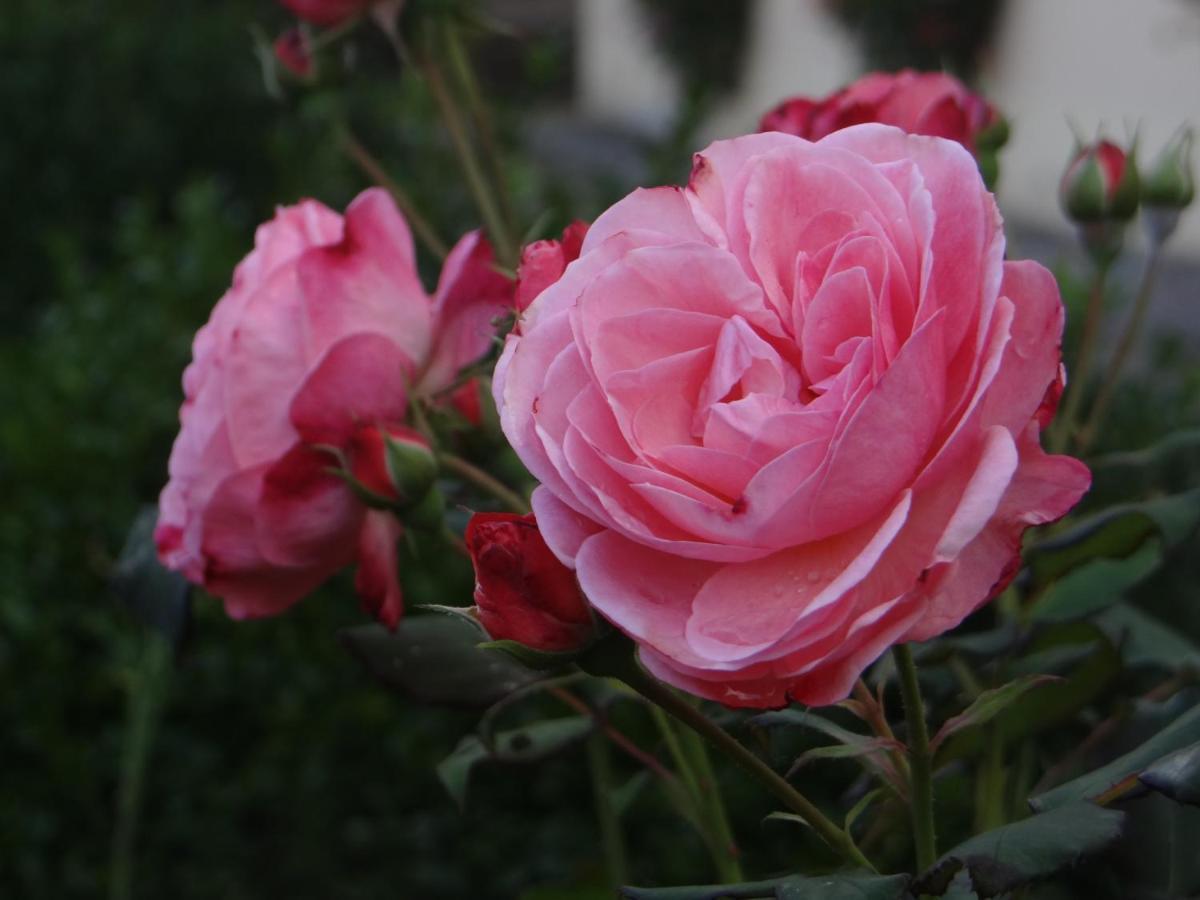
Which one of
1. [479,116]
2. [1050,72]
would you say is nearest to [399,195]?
[479,116]

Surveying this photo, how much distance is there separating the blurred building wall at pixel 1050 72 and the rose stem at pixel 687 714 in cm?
391

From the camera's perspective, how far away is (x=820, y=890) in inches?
14.3

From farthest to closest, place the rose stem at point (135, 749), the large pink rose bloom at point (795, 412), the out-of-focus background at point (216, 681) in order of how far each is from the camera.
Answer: the out-of-focus background at point (216, 681), the rose stem at point (135, 749), the large pink rose bloom at point (795, 412)

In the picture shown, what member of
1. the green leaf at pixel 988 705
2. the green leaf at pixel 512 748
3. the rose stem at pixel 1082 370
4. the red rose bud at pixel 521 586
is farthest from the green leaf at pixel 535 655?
the rose stem at pixel 1082 370

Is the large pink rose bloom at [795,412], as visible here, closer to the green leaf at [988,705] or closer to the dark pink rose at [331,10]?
the green leaf at [988,705]

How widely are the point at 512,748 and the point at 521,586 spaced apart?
0.31 metres

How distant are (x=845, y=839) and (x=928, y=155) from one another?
0.19 metres

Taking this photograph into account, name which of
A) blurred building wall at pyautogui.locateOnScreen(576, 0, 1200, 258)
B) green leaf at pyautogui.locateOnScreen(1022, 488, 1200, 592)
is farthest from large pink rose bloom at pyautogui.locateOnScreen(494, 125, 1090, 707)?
blurred building wall at pyautogui.locateOnScreen(576, 0, 1200, 258)

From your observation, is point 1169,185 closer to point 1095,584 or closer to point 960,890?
point 1095,584

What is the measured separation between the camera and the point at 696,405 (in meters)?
0.37

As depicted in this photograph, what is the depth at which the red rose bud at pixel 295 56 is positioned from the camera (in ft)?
2.84

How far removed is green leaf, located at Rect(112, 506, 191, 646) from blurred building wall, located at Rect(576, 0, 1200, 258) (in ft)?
12.0

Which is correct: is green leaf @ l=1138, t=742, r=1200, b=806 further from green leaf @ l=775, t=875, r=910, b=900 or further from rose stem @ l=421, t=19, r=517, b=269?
rose stem @ l=421, t=19, r=517, b=269

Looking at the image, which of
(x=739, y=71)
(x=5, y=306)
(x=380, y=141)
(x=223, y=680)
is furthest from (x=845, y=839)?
(x=739, y=71)
